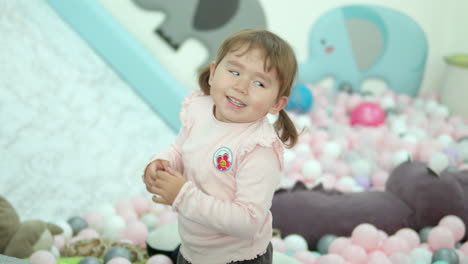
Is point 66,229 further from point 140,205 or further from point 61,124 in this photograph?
point 61,124

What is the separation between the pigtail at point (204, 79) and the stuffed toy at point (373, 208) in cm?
60

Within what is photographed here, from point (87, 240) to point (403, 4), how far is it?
229 cm

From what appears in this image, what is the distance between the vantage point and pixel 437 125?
273cm

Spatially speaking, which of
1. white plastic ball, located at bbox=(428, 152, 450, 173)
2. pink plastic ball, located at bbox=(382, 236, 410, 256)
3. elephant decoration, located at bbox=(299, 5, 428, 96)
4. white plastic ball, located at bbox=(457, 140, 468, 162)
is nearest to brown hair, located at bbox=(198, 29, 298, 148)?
pink plastic ball, located at bbox=(382, 236, 410, 256)

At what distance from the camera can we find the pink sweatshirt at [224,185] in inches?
39.1

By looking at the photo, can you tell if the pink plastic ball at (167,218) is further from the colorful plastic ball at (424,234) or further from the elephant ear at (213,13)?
the elephant ear at (213,13)

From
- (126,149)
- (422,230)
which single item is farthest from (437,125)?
(126,149)

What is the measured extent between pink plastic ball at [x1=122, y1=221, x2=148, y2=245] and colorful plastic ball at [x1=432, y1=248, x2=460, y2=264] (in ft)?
2.62

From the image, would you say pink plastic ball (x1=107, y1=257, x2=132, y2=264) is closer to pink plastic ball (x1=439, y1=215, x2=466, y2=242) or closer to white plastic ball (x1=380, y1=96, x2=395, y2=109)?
pink plastic ball (x1=439, y1=215, x2=466, y2=242)

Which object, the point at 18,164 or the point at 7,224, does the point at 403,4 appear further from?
the point at 7,224

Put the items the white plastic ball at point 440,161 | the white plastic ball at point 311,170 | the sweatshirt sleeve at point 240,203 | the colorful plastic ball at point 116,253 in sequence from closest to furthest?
the sweatshirt sleeve at point 240,203 < the colorful plastic ball at point 116,253 < the white plastic ball at point 440,161 < the white plastic ball at point 311,170

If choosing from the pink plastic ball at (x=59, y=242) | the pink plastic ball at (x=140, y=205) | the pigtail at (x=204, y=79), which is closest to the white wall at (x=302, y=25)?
the pink plastic ball at (x=140, y=205)

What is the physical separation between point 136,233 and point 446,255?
84 cm

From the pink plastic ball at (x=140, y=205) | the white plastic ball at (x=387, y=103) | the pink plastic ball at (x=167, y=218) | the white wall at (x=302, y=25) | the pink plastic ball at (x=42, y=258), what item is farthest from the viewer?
the white plastic ball at (x=387, y=103)
